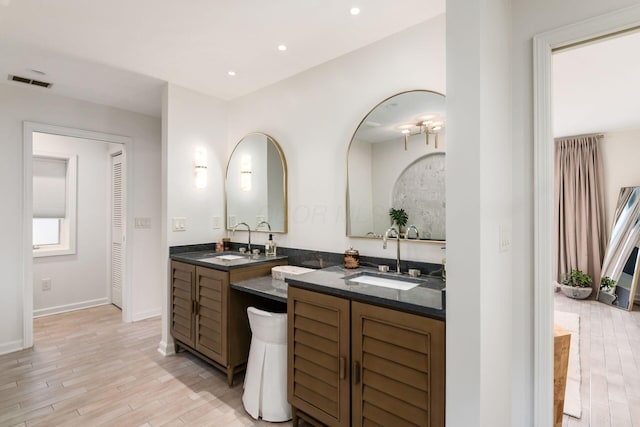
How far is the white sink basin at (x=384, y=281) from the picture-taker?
1904 mm

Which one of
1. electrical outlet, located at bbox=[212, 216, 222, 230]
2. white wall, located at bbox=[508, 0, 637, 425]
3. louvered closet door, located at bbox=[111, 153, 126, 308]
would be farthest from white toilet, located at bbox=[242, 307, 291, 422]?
louvered closet door, located at bbox=[111, 153, 126, 308]

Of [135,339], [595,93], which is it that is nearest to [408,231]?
[595,93]

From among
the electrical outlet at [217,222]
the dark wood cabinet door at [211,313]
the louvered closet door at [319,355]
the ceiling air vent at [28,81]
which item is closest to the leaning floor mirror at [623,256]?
the louvered closet door at [319,355]

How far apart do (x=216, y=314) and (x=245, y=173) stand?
1.44m

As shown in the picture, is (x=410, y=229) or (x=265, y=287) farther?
(x=265, y=287)

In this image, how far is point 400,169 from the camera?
215 centimetres

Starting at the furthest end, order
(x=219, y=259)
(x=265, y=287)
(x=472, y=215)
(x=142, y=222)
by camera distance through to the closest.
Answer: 1. (x=142, y=222)
2. (x=219, y=259)
3. (x=265, y=287)
4. (x=472, y=215)

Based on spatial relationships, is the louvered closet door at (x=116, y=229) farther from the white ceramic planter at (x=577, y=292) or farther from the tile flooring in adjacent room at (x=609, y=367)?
the white ceramic planter at (x=577, y=292)

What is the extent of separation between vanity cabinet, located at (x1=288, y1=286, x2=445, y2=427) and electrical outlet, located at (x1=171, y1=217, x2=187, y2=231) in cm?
172

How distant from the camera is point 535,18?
5.00ft

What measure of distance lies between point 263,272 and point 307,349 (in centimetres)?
97

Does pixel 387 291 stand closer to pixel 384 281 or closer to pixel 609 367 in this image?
pixel 384 281

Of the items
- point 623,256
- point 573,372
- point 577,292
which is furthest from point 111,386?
point 623,256

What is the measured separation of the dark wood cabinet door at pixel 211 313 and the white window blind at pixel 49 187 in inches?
123
